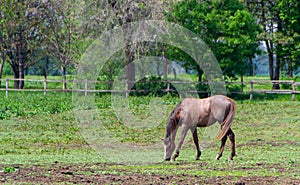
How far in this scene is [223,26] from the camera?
3431 centimetres

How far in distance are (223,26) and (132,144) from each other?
18.6 meters

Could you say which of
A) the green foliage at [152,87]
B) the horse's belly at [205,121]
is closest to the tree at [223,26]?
→ the green foliage at [152,87]

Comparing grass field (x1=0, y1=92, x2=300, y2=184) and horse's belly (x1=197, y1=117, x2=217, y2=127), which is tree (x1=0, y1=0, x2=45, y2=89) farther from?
horse's belly (x1=197, y1=117, x2=217, y2=127)

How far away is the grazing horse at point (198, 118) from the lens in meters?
13.0

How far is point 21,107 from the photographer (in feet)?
85.5

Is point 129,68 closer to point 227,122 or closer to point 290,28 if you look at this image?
point 290,28

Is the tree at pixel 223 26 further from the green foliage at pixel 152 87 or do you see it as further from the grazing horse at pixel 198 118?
the grazing horse at pixel 198 118

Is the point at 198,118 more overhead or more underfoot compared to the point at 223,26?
more underfoot

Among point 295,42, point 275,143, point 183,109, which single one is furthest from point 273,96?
point 183,109

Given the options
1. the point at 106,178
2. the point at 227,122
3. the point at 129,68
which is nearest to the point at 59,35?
the point at 129,68

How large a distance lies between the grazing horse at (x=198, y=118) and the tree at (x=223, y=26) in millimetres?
20486

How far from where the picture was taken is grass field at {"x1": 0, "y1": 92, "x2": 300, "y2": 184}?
10203mm

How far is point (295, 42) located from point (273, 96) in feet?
19.8

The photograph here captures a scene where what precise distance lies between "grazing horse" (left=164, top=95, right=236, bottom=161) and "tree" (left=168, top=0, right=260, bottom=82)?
67.2 feet
